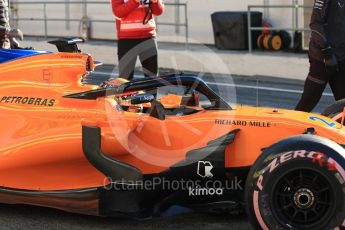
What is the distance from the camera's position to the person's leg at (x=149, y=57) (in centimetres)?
636

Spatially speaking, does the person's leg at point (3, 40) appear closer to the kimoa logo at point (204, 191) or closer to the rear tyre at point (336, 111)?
the kimoa logo at point (204, 191)

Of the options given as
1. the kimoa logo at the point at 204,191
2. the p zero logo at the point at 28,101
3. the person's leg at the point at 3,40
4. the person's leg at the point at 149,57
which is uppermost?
the person's leg at the point at 3,40

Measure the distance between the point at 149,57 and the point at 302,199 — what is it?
3.24 metres

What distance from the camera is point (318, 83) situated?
18.4 feet

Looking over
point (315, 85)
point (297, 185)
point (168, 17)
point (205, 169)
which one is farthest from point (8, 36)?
point (168, 17)

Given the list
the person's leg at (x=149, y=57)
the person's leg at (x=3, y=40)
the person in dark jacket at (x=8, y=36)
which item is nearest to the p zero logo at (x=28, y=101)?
the person in dark jacket at (x=8, y=36)

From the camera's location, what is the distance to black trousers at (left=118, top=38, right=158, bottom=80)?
6.36 meters

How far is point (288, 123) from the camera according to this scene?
149 inches

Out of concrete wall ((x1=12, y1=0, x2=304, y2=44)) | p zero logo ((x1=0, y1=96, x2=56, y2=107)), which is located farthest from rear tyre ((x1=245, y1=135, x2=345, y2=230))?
concrete wall ((x1=12, y1=0, x2=304, y2=44))

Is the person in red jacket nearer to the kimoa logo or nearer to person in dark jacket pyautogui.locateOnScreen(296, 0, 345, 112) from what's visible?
person in dark jacket pyautogui.locateOnScreen(296, 0, 345, 112)

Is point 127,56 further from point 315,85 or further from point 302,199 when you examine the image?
point 302,199

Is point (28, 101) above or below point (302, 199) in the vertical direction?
above

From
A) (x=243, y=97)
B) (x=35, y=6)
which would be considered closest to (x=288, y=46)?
(x=243, y=97)

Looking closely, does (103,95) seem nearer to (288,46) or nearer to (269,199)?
(269,199)
